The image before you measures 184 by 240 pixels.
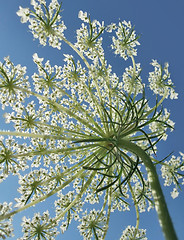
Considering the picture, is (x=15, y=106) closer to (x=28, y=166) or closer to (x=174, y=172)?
(x=28, y=166)

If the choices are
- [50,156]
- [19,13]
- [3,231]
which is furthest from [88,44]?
[3,231]

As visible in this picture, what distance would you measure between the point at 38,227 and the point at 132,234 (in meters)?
3.09

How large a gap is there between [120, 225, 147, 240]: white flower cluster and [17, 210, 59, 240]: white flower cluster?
2.32m

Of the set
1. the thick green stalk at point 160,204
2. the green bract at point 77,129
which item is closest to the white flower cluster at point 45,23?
the green bract at point 77,129

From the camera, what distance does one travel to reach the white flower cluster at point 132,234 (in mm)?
8086

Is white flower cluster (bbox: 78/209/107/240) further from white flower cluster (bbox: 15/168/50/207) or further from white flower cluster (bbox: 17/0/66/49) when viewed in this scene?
white flower cluster (bbox: 17/0/66/49)

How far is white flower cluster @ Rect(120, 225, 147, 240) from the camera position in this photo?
8086 millimetres

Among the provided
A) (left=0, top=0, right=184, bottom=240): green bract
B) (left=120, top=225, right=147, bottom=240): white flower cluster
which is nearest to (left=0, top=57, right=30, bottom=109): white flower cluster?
(left=0, top=0, right=184, bottom=240): green bract

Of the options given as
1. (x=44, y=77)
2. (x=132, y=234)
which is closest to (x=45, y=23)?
(x=44, y=77)

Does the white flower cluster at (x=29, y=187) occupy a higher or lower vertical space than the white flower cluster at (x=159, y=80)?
lower

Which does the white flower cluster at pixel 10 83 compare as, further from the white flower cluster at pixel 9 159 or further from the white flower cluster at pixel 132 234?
the white flower cluster at pixel 132 234

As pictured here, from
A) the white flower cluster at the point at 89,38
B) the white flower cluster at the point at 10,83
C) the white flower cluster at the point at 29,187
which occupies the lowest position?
the white flower cluster at the point at 29,187

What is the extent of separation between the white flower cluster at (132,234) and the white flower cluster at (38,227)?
232cm

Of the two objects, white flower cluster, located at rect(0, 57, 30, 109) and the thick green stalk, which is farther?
white flower cluster, located at rect(0, 57, 30, 109)
